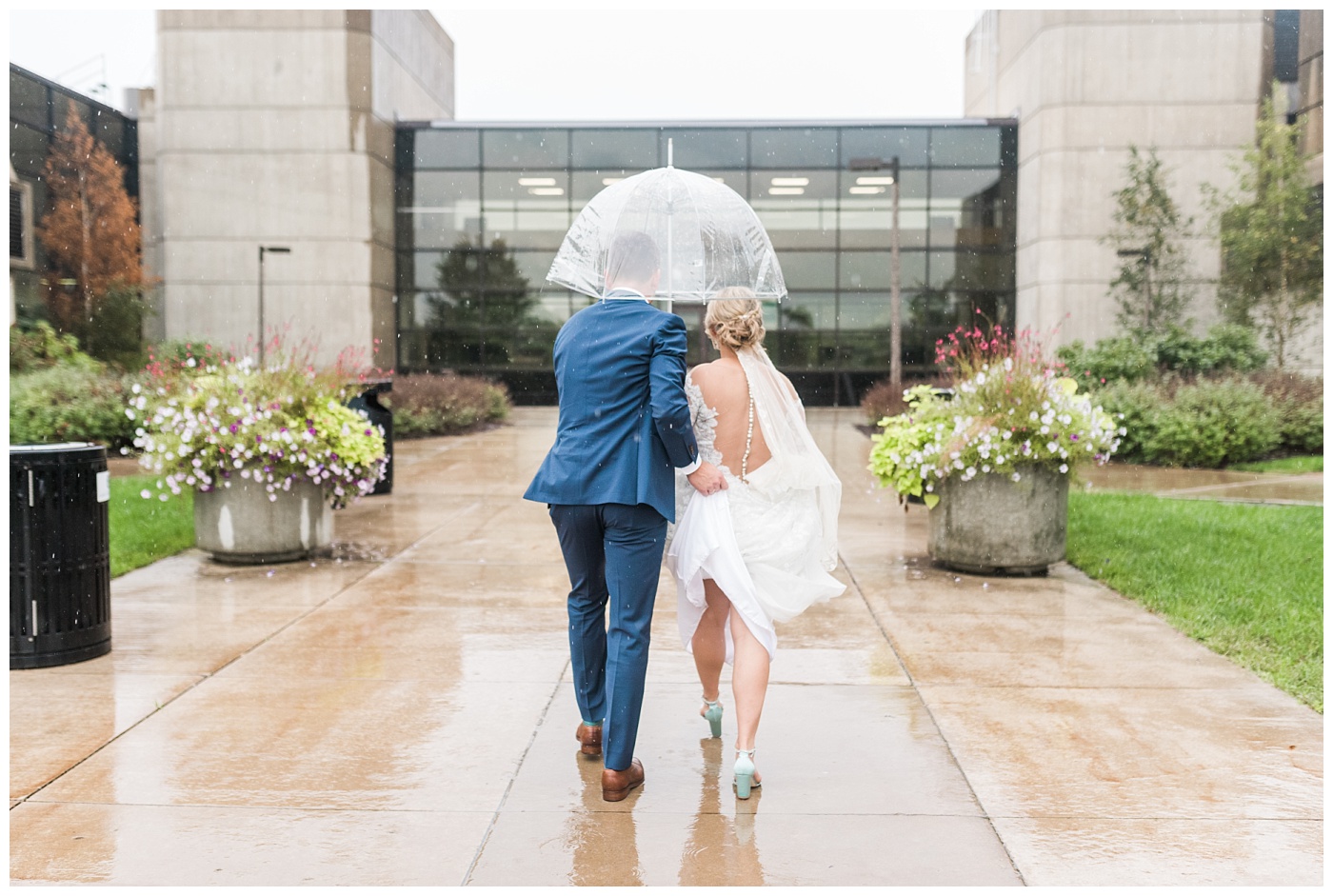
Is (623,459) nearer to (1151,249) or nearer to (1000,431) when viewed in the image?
(1000,431)

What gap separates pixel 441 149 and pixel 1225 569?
28.7 meters

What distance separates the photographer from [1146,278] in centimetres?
2870

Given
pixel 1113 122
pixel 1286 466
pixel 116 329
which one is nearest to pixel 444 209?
pixel 116 329

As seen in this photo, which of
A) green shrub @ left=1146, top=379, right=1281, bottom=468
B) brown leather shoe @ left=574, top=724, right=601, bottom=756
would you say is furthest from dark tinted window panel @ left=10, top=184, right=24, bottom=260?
brown leather shoe @ left=574, top=724, right=601, bottom=756

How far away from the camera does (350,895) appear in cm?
341

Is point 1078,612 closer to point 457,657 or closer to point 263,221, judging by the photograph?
point 457,657

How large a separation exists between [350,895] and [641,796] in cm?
116

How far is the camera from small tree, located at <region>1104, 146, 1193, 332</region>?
94.4 ft

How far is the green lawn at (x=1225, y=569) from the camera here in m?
6.28

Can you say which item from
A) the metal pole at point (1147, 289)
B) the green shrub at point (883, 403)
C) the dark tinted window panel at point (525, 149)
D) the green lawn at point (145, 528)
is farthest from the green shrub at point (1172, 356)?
the green lawn at point (145, 528)

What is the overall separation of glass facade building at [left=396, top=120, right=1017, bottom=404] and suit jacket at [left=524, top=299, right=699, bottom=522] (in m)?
29.3

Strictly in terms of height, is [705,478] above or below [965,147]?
below

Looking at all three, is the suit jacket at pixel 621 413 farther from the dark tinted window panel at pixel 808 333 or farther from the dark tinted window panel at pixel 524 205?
the dark tinted window panel at pixel 524 205

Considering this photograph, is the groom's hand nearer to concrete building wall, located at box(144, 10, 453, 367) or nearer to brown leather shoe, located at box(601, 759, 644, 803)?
brown leather shoe, located at box(601, 759, 644, 803)
